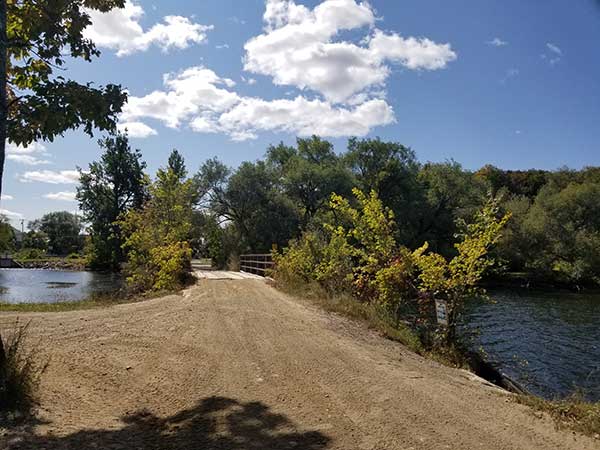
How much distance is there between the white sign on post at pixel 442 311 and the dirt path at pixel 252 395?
1600mm

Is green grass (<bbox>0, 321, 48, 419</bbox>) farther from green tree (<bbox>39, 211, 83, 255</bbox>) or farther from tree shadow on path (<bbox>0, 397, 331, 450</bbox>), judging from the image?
green tree (<bbox>39, 211, 83, 255</bbox>)

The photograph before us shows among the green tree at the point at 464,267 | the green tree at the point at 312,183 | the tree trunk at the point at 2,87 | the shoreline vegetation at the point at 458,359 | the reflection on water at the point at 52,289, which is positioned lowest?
the reflection on water at the point at 52,289

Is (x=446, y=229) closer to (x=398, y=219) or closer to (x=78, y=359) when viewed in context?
(x=398, y=219)

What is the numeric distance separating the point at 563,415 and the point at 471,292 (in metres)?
4.55

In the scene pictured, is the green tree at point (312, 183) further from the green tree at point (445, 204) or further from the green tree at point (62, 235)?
the green tree at point (62, 235)

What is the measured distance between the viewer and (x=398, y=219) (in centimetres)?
4028

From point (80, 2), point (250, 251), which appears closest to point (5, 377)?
point (80, 2)

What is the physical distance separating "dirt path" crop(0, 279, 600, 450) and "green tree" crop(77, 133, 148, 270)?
155 ft

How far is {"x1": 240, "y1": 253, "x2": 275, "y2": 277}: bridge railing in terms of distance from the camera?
1943 centimetres

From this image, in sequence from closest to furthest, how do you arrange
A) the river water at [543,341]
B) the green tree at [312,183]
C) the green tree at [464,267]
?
the green tree at [464,267], the river water at [543,341], the green tree at [312,183]

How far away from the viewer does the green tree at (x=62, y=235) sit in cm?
10125

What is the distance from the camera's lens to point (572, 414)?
→ 493cm

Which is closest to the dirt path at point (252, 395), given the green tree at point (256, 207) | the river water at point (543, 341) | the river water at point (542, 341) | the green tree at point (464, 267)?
the green tree at point (464, 267)

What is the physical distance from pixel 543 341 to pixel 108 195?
162 ft
